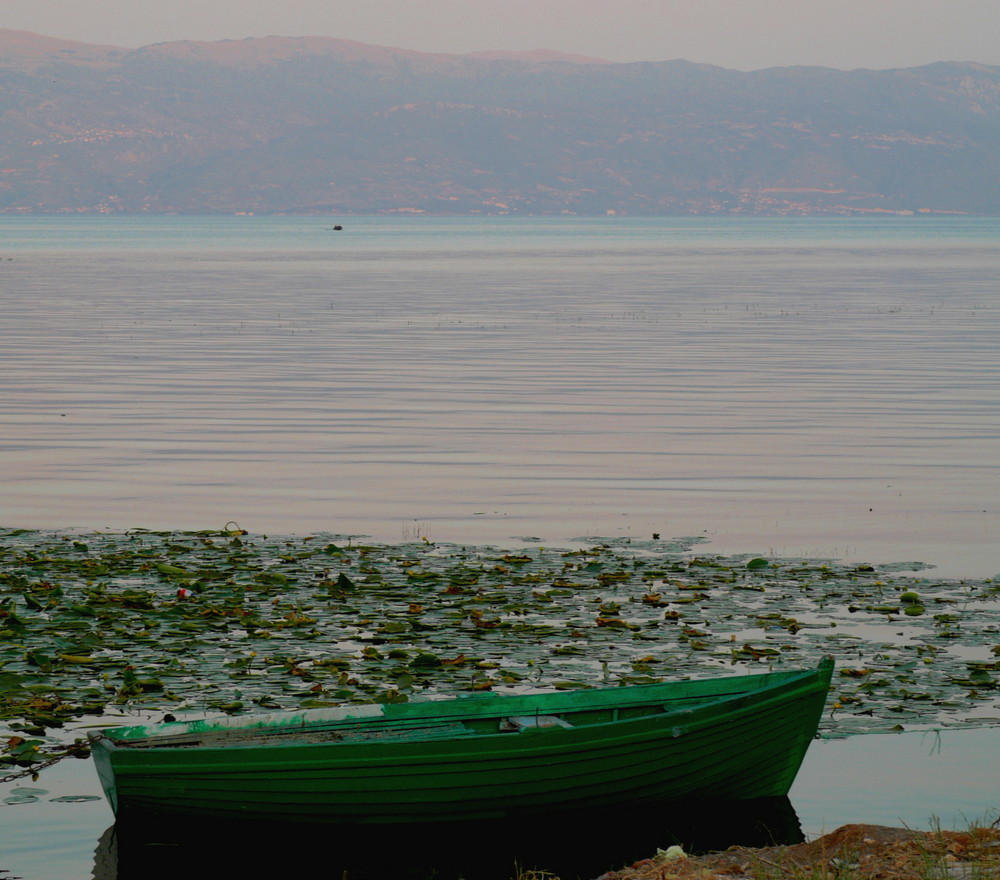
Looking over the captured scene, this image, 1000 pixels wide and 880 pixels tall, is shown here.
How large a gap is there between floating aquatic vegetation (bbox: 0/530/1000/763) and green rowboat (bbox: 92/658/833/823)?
193 centimetres

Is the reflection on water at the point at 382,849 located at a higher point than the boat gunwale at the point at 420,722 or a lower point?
lower

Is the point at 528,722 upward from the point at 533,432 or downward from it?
downward

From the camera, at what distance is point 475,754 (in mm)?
12414

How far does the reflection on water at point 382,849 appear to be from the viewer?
500 inches

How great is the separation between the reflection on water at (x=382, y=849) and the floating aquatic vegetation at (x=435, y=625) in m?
2.05

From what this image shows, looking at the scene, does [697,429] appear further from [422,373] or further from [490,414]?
[422,373]

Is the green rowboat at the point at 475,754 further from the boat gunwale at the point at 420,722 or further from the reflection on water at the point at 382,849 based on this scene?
the reflection on water at the point at 382,849

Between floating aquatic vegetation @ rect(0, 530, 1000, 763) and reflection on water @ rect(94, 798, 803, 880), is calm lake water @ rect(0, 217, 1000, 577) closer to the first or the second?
floating aquatic vegetation @ rect(0, 530, 1000, 763)

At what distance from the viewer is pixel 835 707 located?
15.6 metres

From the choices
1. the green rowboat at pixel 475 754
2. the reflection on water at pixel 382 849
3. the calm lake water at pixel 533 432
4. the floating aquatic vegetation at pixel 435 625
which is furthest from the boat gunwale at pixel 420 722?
the floating aquatic vegetation at pixel 435 625

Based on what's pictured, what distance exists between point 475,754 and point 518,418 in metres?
26.6

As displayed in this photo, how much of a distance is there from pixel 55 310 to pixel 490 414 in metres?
42.7

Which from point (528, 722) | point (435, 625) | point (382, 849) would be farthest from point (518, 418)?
point (382, 849)

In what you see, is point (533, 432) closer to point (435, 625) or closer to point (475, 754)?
point (435, 625)
